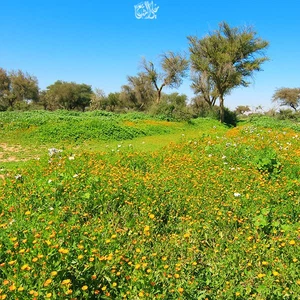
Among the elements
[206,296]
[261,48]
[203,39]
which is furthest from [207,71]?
[206,296]

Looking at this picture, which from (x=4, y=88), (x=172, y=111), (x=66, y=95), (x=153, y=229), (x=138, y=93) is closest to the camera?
(x=153, y=229)

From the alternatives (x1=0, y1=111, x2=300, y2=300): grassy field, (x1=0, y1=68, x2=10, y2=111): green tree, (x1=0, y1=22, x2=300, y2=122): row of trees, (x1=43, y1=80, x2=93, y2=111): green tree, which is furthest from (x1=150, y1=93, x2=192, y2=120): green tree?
(x1=43, y1=80, x2=93, y2=111): green tree

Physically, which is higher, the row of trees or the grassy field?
the row of trees

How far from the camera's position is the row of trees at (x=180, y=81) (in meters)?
32.3

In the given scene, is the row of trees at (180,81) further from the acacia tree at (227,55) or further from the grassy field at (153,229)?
the grassy field at (153,229)

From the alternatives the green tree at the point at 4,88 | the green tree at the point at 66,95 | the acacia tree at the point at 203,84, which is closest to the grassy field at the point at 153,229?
the acacia tree at the point at 203,84

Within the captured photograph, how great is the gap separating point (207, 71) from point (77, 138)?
67.8 feet

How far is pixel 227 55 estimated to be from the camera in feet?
103

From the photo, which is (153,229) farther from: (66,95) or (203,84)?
(66,95)

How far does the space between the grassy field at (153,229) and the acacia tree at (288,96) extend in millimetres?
53067

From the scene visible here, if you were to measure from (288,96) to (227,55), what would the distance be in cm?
3078

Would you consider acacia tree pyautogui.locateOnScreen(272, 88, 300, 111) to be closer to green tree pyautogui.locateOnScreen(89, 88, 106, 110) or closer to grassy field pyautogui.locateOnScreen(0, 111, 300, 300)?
green tree pyautogui.locateOnScreen(89, 88, 106, 110)

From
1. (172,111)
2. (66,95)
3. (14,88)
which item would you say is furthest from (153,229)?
(66,95)

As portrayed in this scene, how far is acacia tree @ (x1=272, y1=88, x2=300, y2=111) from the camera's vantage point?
55.2 m
